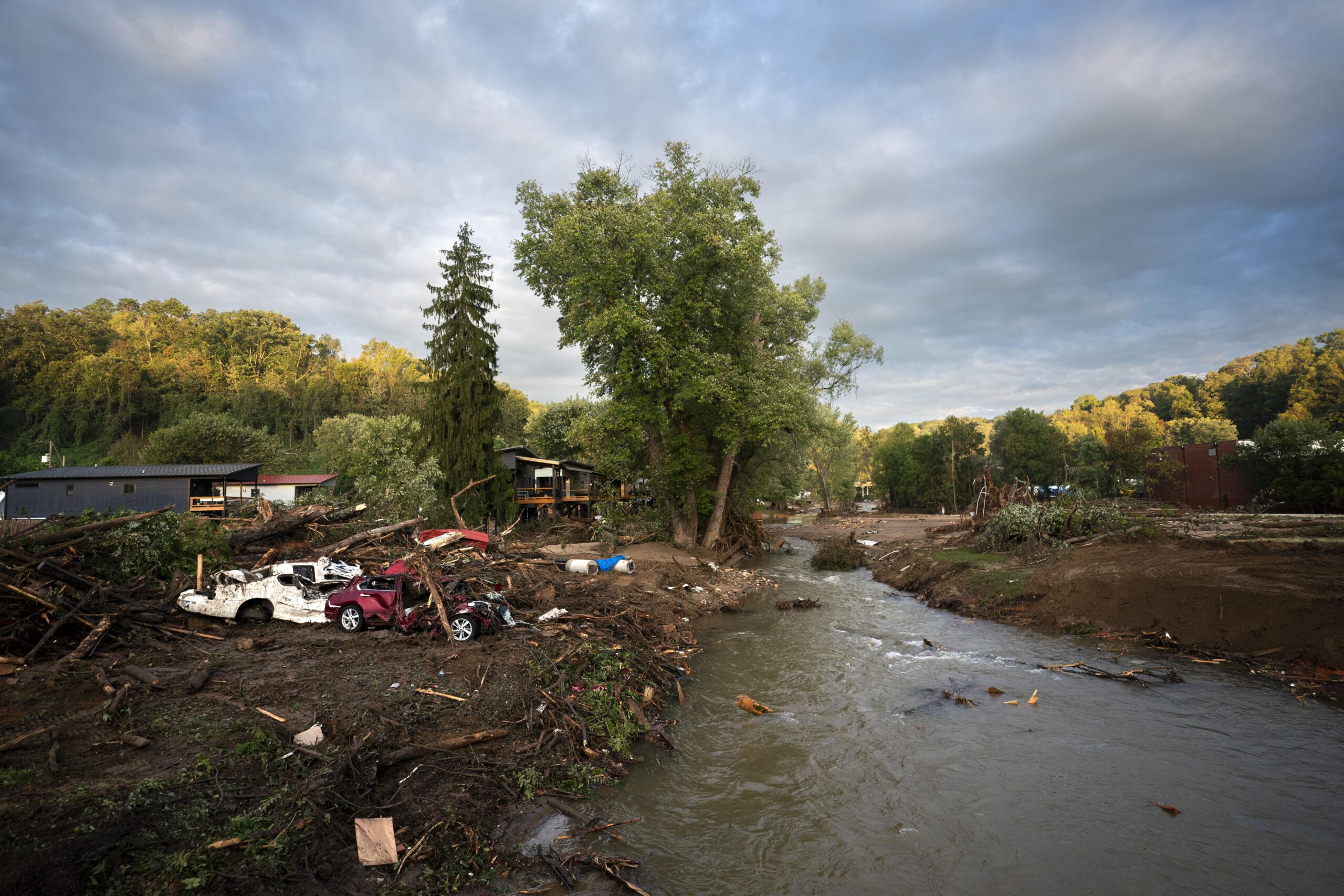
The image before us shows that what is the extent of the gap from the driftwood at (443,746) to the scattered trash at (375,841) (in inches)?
46.5

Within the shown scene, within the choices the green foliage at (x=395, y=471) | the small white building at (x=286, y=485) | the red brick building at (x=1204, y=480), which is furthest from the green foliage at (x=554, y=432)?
the red brick building at (x=1204, y=480)

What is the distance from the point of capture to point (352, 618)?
Answer: 42.9 feet

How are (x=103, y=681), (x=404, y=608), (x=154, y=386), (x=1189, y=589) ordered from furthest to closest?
(x=154, y=386)
(x=1189, y=589)
(x=404, y=608)
(x=103, y=681)

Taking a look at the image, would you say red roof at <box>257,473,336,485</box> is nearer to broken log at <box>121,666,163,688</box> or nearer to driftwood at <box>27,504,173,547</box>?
driftwood at <box>27,504,173,547</box>

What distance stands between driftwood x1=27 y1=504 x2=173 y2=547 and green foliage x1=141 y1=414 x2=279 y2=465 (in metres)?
49.2

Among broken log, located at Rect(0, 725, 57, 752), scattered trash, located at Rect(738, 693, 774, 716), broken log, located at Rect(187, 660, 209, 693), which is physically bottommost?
scattered trash, located at Rect(738, 693, 774, 716)

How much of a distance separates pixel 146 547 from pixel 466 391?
20.7 m

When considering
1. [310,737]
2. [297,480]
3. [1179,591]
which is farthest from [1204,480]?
[297,480]

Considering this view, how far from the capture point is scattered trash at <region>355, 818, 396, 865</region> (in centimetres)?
596

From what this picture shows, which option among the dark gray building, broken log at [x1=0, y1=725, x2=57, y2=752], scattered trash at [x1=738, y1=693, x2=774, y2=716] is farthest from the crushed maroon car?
the dark gray building

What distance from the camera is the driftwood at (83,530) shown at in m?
11.6

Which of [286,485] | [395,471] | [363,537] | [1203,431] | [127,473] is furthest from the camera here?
[1203,431]

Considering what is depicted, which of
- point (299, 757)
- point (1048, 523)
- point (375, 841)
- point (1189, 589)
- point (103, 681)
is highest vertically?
point (1048, 523)

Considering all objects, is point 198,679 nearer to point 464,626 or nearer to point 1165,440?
point 464,626
